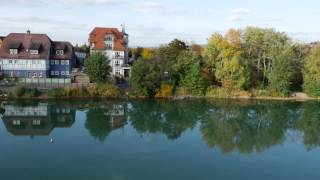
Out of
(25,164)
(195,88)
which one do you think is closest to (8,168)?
(25,164)

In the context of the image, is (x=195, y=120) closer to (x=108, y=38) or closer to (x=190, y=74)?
(x=190, y=74)

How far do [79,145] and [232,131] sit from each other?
10.9 metres

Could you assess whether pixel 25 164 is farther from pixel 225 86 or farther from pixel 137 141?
pixel 225 86

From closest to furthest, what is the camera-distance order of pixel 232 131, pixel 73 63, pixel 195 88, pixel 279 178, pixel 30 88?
pixel 279 178 < pixel 232 131 < pixel 30 88 < pixel 195 88 < pixel 73 63

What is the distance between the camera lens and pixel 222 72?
1754 inches

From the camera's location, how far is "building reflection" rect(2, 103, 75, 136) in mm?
28684

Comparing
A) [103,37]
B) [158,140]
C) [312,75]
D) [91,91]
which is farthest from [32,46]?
[312,75]

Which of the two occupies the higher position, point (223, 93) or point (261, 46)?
point (261, 46)

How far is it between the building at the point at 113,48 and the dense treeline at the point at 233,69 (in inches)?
160

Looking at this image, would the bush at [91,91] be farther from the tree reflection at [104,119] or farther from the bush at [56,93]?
the tree reflection at [104,119]

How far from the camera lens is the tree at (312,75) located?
44969 millimetres

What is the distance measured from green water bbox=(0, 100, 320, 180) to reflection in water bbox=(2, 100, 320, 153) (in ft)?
0.21

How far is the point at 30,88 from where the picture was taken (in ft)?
131

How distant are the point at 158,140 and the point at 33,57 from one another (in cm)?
2280
